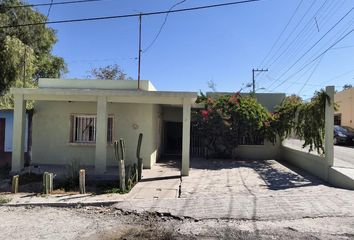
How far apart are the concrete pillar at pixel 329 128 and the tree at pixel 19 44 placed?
17.7 metres

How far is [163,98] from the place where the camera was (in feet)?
44.7

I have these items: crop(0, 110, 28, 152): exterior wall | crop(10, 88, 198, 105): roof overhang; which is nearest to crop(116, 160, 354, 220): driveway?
crop(10, 88, 198, 105): roof overhang

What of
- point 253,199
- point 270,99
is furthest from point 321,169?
point 270,99

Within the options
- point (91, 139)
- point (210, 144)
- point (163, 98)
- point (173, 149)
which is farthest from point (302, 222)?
point (173, 149)

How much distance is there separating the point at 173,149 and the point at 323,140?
11306mm

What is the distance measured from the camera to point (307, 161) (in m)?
14.7

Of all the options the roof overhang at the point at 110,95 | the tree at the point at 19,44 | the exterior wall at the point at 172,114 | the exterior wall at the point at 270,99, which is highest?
the tree at the point at 19,44

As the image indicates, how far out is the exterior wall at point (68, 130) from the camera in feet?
51.9

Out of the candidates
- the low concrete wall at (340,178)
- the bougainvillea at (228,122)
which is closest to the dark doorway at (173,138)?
the bougainvillea at (228,122)

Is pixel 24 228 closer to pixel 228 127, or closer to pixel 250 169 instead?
pixel 250 169

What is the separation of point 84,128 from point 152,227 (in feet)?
31.2

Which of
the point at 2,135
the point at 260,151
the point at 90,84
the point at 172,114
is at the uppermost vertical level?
the point at 90,84

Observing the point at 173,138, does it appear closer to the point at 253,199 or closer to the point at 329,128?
the point at 329,128

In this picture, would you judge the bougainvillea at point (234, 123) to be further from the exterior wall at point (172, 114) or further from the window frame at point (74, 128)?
the window frame at point (74, 128)
